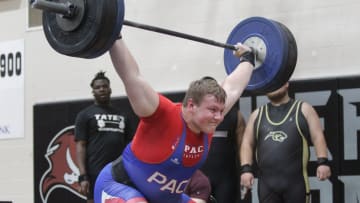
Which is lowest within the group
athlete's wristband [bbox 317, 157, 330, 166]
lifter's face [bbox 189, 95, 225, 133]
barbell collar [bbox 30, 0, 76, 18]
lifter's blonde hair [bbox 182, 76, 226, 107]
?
athlete's wristband [bbox 317, 157, 330, 166]

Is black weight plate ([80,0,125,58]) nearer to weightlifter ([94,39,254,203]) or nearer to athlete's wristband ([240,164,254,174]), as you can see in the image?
weightlifter ([94,39,254,203])

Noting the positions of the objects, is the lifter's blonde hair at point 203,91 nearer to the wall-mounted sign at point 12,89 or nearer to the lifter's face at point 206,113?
the lifter's face at point 206,113

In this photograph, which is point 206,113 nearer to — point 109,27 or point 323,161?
point 109,27

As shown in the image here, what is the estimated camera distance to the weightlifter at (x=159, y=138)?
3588 mm

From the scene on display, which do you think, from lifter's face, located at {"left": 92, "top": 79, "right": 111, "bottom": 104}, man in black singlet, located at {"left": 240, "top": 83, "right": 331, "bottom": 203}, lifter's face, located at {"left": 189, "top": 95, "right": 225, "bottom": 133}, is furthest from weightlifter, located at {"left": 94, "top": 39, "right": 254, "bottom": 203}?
lifter's face, located at {"left": 92, "top": 79, "right": 111, "bottom": 104}

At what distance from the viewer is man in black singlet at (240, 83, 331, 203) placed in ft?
19.2

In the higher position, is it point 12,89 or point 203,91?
point 12,89

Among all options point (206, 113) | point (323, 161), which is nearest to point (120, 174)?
point (206, 113)

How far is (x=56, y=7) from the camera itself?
3547 mm

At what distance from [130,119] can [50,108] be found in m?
1.33

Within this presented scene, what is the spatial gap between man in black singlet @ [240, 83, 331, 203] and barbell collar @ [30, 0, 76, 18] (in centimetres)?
282

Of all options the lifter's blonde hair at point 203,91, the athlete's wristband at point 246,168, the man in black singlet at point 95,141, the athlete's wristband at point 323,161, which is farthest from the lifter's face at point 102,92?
the lifter's blonde hair at point 203,91

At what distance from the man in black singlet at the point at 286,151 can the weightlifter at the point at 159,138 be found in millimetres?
2188

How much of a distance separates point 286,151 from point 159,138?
2.48 meters
